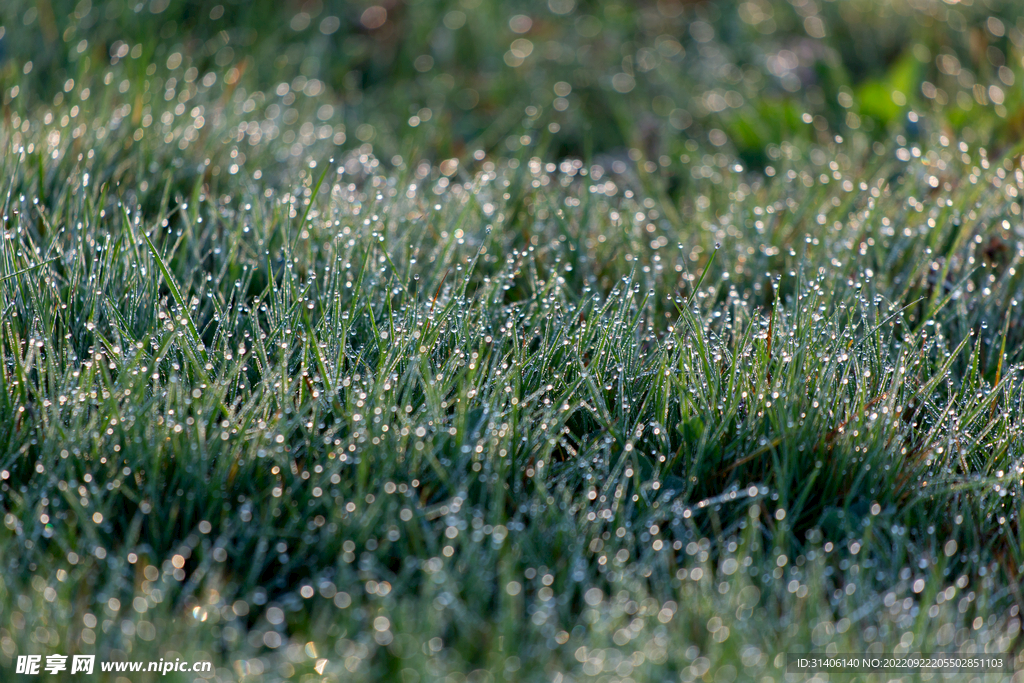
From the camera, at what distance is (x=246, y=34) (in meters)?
3.61

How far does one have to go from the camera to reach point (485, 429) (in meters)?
1.56

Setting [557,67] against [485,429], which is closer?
[485,429]

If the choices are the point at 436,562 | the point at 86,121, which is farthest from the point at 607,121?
the point at 436,562

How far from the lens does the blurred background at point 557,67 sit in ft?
9.91

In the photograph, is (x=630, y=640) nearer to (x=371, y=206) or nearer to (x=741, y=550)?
(x=741, y=550)

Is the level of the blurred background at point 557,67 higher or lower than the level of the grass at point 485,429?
higher

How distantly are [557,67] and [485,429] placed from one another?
110 inches

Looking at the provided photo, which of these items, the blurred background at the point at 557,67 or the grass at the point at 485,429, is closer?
the grass at the point at 485,429

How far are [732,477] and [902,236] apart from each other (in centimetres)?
110

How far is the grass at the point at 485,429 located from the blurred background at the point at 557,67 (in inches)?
26.6

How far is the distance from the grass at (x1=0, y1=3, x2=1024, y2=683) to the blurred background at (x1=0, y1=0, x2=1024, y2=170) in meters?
0.68

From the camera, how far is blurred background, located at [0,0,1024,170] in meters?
3.02

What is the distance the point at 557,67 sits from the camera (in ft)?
12.9

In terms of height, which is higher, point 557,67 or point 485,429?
point 557,67
